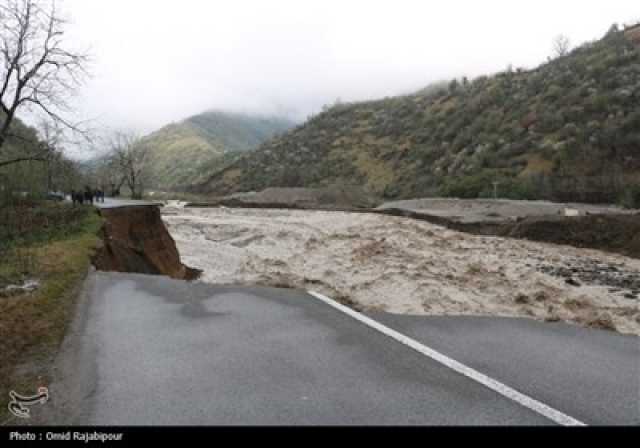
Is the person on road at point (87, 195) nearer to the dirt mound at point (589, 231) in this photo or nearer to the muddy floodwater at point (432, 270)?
the muddy floodwater at point (432, 270)

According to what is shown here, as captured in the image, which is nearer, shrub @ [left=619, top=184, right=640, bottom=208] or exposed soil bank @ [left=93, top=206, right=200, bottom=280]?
exposed soil bank @ [left=93, top=206, right=200, bottom=280]

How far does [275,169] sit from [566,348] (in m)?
68.2

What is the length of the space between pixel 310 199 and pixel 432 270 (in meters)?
34.6

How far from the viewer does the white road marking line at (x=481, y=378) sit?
11.1 ft

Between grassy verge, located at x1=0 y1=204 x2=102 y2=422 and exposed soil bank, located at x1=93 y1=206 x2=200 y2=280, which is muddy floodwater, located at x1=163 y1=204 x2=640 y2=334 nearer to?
exposed soil bank, located at x1=93 y1=206 x2=200 y2=280

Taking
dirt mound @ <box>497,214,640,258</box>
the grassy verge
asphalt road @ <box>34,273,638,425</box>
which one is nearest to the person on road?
the grassy verge

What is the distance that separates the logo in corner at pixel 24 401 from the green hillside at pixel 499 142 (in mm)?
27816

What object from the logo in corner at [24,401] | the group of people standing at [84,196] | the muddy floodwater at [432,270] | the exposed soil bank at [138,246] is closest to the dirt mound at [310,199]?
the group of people standing at [84,196]

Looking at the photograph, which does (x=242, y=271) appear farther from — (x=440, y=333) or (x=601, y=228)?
(x=601, y=228)

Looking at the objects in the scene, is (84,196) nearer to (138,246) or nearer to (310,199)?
(138,246)

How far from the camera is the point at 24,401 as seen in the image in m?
3.71

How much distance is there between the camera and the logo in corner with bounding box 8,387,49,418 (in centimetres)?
353

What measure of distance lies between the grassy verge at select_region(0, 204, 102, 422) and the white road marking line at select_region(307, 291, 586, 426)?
3712mm
